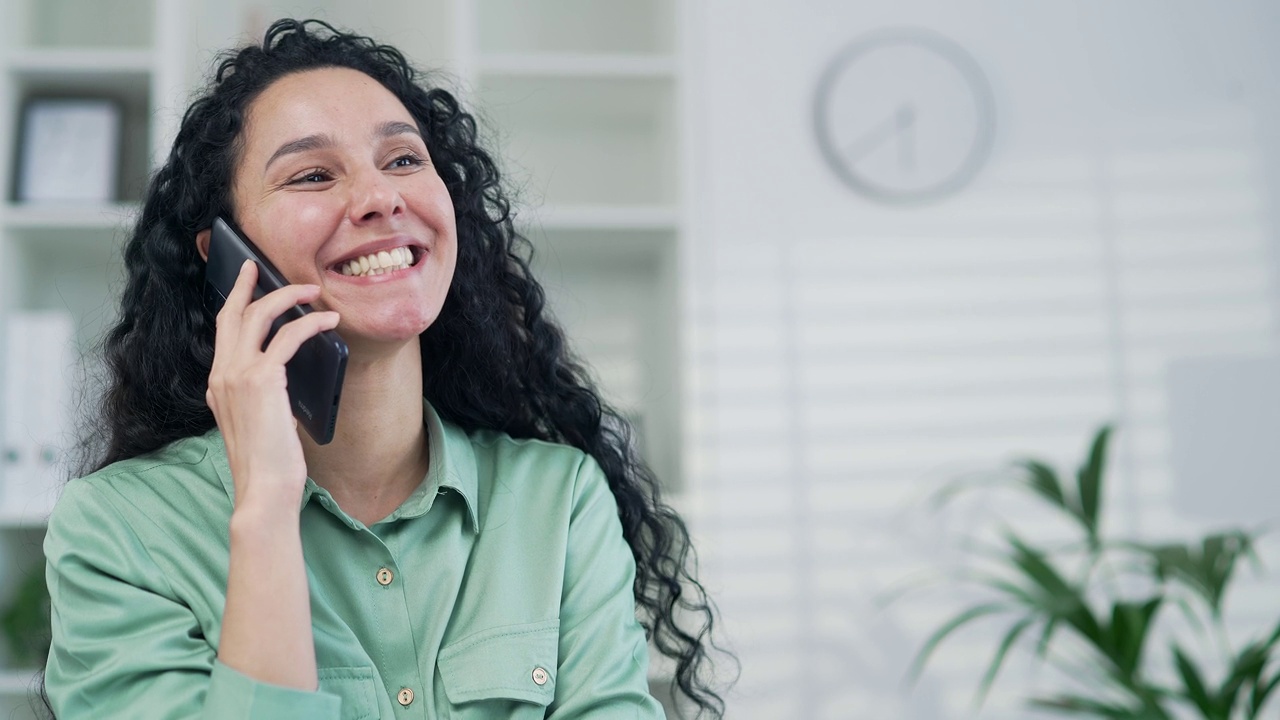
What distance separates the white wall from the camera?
8.36ft

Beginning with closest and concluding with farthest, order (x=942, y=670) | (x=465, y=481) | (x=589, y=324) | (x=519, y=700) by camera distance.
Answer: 1. (x=519, y=700)
2. (x=465, y=481)
3. (x=942, y=670)
4. (x=589, y=324)

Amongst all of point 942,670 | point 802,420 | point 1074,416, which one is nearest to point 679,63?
point 802,420

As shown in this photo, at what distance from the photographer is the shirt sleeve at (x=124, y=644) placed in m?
0.93

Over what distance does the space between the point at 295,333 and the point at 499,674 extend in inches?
15.5

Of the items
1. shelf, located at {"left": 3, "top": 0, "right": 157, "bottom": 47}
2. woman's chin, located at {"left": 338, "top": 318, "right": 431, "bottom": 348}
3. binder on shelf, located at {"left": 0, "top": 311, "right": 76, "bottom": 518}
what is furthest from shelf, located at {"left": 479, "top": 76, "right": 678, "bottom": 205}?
woman's chin, located at {"left": 338, "top": 318, "right": 431, "bottom": 348}

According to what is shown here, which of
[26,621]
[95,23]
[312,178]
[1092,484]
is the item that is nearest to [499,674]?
[312,178]

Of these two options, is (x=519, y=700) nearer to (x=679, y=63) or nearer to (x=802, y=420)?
(x=802, y=420)

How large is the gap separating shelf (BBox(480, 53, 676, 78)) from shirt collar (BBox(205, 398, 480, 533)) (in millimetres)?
1415

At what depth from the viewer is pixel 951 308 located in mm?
2650

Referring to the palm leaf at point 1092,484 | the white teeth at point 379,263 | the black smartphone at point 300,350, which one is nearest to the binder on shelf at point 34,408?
the black smartphone at point 300,350

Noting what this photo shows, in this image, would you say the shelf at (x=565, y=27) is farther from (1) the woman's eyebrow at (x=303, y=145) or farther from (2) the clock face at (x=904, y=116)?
(1) the woman's eyebrow at (x=303, y=145)

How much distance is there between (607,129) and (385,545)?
1962mm

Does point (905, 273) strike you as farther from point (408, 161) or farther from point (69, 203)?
point (69, 203)

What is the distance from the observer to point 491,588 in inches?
45.9
